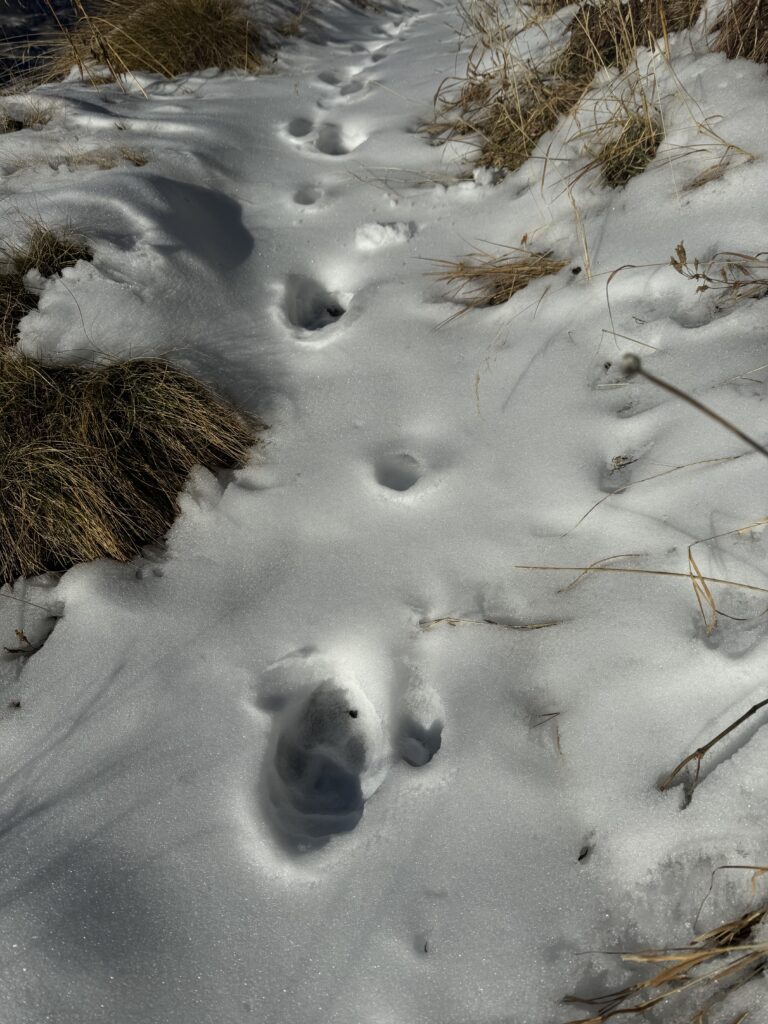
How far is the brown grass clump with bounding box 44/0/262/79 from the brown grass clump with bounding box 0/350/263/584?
231cm

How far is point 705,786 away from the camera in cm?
114

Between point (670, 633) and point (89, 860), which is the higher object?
point (670, 633)

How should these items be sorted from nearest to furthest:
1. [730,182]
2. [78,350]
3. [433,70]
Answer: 1. [730,182]
2. [78,350]
3. [433,70]

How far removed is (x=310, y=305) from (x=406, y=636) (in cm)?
142

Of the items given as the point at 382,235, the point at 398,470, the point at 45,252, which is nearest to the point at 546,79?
the point at 382,235

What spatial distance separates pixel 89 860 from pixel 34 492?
0.91 m

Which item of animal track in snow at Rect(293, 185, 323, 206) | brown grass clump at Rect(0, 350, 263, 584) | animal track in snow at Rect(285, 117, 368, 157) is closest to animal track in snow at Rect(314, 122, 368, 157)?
animal track in snow at Rect(285, 117, 368, 157)

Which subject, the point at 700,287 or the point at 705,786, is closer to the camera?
the point at 705,786

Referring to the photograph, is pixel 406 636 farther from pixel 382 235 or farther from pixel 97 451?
pixel 382 235

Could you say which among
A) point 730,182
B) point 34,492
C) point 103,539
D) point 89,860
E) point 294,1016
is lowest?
point 294,1016

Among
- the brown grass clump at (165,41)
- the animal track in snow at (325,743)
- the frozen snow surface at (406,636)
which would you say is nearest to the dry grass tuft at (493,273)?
the frozen snow surface at (406,636)

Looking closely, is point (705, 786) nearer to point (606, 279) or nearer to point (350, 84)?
point (606, 279)

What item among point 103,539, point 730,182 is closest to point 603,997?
point 103,539

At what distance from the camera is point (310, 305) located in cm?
249
